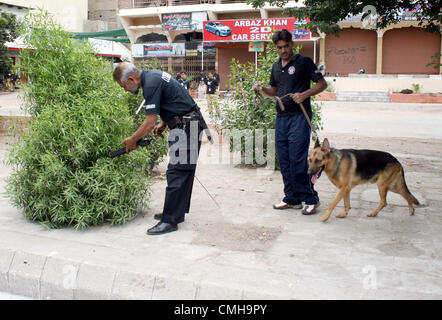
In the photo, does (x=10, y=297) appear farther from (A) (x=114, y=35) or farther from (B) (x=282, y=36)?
(A) (x=114, y=35)

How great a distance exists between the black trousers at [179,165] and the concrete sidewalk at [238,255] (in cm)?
22

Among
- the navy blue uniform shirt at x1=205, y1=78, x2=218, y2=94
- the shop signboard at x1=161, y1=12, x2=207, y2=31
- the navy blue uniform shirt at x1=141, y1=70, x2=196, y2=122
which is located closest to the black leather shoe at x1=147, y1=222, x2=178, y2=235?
the navy blue uniform shirt at x1=141, y1=70, x2=196, y2=122

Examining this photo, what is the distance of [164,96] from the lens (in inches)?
170

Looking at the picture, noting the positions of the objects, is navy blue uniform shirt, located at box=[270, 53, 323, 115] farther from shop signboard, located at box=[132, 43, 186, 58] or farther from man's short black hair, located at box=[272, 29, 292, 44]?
shop signboard, located at box=[132, 43, 186, 58]

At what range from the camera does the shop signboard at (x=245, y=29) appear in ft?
85.7

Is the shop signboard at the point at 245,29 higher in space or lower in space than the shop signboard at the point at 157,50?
higher

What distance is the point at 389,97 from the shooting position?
864 inches

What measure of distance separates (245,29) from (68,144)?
24557mm

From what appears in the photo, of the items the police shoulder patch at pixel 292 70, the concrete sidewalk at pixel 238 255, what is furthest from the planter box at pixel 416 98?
the police shoulder patch at pixel 292 70

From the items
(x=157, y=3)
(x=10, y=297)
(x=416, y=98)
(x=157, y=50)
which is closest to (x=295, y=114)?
(x=10, y=297)

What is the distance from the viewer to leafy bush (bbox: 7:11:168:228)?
4414mm

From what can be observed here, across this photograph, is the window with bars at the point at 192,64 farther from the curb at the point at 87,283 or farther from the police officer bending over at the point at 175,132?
the curb at the point at 87,283

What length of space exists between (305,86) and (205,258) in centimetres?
221

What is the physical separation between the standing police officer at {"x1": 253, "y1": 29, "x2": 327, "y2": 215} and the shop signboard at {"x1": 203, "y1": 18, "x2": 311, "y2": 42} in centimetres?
2195
